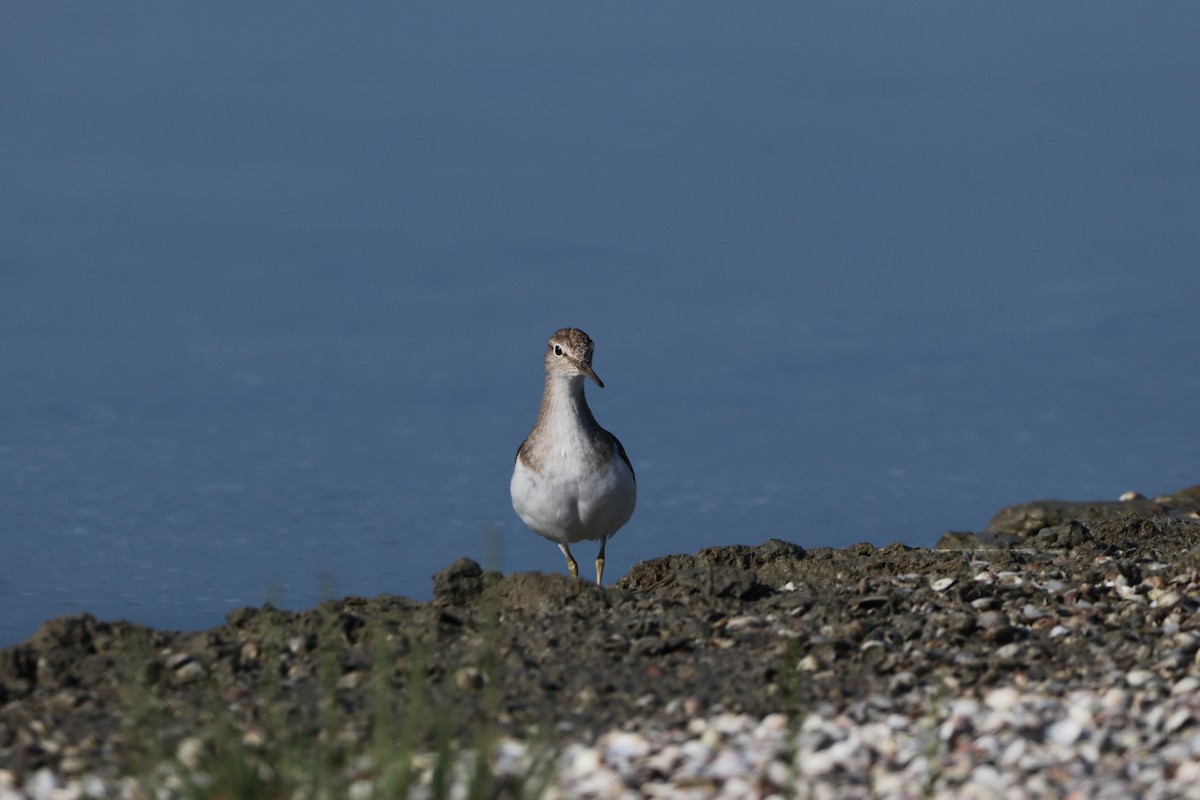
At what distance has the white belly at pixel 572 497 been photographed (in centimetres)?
1175

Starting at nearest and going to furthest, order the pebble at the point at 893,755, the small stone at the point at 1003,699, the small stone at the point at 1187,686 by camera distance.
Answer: the pebble at the point at 893,755, the small stone at the point at 1003,699, the small stone at the point at 1187,686

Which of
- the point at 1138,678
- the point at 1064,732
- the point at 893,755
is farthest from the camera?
the point at 1138,678

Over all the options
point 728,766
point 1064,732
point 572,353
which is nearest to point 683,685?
point 728,766

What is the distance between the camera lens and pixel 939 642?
9.05 meters

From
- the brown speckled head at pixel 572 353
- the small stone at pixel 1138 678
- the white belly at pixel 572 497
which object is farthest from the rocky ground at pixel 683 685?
the brown speckled head at pixel 572 353

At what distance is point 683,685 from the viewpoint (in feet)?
27.7

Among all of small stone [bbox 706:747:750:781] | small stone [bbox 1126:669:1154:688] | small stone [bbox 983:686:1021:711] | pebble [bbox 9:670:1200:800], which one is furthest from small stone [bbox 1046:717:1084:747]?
small stone [bbox 706:747:750:781]

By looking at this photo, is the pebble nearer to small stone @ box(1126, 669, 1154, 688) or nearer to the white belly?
small stone @ box(1126, 669, 1154, 688)

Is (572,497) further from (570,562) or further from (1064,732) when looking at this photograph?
(1064,732)

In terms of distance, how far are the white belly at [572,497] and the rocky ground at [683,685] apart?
1.09 m

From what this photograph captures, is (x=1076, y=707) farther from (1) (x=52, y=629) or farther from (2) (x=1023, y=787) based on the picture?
(1) (x=52, y=629)

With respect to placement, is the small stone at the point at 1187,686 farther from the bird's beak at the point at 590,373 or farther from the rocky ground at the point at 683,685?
the bird's beak at the point at 590,373

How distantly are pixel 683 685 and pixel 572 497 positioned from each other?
3446 mm

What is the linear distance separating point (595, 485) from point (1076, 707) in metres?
4.34
